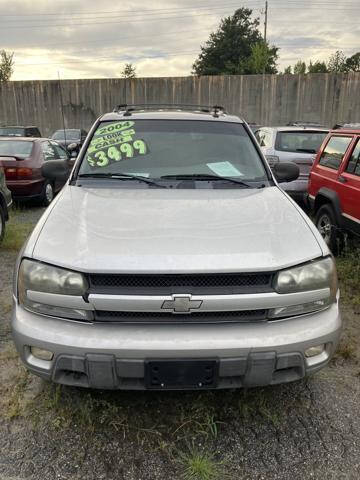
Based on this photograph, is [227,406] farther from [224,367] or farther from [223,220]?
[223,220]

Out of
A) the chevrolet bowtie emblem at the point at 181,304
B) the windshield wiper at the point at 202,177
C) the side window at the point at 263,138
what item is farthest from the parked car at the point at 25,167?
the chevrolet bowtie emblem at the point at 181,304

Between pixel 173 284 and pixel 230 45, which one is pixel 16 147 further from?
pixel 230 45

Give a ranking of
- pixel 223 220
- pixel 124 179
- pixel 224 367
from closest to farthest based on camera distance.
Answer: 1. pixel 224 367
2. pixel 223 220
3. pixel 124 179

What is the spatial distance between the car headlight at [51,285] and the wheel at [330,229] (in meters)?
3.89

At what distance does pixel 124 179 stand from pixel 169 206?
2.06 ft

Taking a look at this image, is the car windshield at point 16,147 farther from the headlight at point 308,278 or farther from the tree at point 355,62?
the tree at point 355,62

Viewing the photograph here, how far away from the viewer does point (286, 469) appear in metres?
2.10

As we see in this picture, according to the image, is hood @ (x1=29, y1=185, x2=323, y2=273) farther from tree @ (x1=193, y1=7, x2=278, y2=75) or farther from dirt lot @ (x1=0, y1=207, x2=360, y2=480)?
tree @ (x1=193, y1=7, x2=278, y2=75)

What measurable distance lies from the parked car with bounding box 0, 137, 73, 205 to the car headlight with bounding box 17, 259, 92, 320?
5968mm

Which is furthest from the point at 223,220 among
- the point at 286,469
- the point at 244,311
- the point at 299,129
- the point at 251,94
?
the point at 251,94

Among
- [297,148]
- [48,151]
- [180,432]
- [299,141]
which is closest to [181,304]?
[180,432]

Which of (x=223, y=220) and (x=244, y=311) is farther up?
(x=223, y=220)

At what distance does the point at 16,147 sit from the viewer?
327 inches

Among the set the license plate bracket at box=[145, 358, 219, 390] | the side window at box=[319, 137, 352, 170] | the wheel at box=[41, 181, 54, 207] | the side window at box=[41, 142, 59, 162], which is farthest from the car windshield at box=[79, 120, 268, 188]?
the side window at box=[41, 142, 59, 162]
